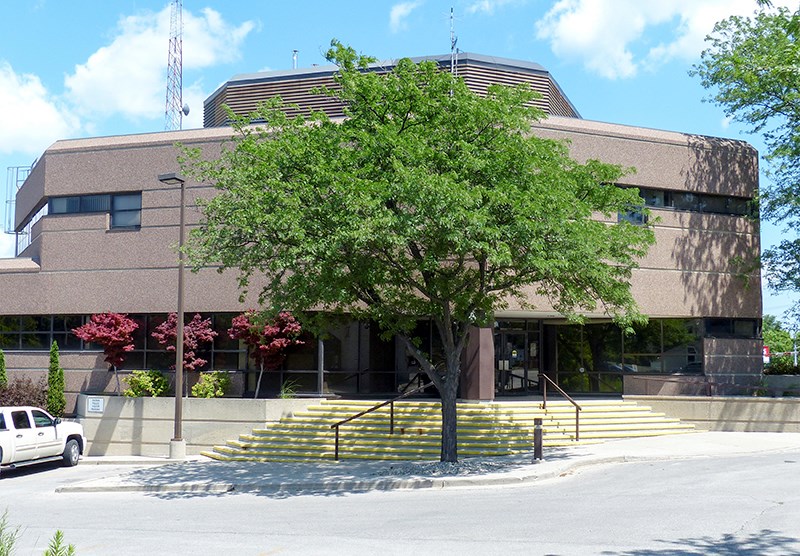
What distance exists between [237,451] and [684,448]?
38.3ft

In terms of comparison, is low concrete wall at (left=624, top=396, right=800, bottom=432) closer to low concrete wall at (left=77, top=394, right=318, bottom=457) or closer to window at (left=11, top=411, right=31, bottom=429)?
low concrete wall at (left=77, top=394, right=318, bottom=457)

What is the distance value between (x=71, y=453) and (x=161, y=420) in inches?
102

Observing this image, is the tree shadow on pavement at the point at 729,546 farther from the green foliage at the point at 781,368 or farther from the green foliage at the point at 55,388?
the green foliage at the point at 55,388

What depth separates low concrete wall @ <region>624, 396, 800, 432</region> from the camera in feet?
78.6

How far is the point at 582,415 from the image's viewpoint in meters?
23.8

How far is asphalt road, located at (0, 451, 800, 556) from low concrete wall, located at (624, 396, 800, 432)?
6110 millimetres

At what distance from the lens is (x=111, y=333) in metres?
25.5

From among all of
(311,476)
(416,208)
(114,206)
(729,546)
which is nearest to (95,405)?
(114,206)

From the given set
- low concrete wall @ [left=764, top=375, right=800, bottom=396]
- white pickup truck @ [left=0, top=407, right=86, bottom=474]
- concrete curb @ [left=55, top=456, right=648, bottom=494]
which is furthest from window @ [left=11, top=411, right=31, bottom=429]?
low concrete wall @ [left=764, top=375, right=800, bottom=396]

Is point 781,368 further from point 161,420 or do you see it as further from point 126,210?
point 126,210

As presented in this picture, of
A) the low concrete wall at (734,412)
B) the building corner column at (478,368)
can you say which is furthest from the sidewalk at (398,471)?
the building corner column at (478,368)

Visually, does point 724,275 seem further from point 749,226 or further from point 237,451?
point 237,451

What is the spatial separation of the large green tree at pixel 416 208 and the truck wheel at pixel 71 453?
28.6ft

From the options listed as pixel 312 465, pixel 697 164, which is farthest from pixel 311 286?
pixel 697 164
